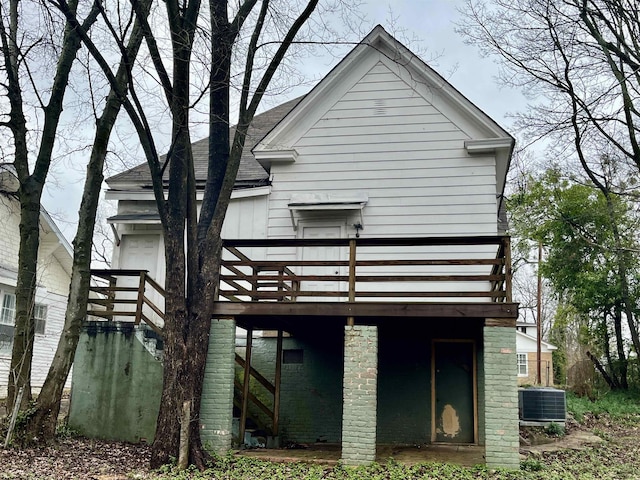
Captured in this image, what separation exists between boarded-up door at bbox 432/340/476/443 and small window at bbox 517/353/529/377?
24.9 meters

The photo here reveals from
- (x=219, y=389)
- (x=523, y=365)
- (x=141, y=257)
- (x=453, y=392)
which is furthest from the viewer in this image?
(x=523, y=365)

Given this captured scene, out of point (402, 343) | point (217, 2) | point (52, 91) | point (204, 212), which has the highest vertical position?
point (217, 2)

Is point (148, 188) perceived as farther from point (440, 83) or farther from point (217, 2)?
point (440, 83)

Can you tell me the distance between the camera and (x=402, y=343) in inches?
477

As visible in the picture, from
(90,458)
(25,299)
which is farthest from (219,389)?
(25,299)

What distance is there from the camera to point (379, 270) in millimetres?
12281

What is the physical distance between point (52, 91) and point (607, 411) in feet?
52.5

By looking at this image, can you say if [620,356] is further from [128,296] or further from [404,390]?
[128,296]

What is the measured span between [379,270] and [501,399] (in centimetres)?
399

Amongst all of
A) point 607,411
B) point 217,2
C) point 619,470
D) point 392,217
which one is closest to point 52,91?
point 217,2

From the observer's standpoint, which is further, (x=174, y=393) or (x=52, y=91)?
(x=52, y=91)

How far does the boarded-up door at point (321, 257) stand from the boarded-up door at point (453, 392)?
2362 mm

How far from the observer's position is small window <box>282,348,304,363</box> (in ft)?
41.7

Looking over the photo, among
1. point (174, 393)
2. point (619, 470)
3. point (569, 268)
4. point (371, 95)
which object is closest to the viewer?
point (174, 393)
